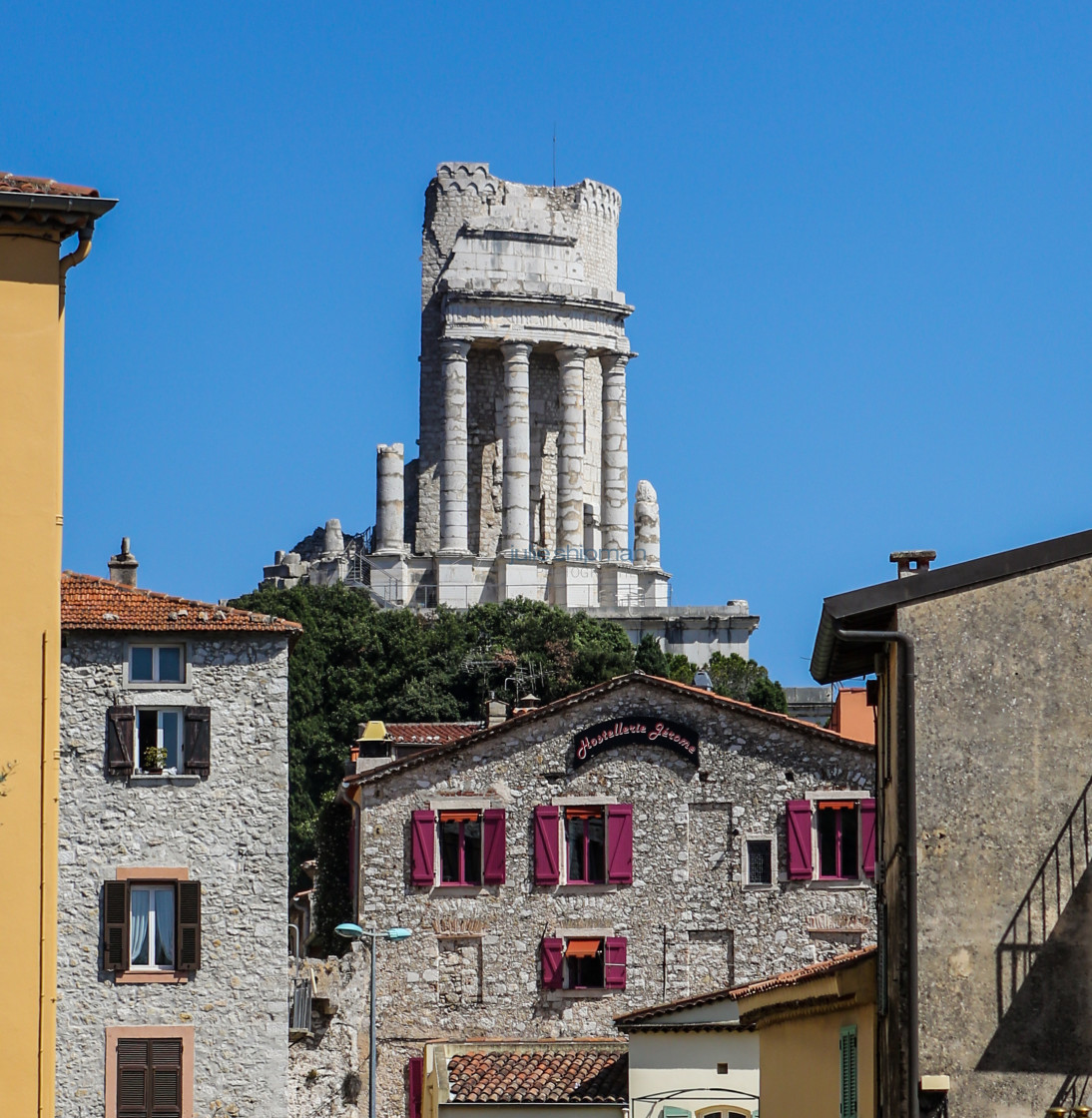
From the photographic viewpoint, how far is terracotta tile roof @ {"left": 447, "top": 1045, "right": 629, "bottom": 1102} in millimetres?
41156

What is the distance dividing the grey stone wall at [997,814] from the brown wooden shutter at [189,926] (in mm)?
23648

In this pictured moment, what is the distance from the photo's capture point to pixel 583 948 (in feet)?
164

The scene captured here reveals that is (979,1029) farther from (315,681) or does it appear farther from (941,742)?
(315,681)

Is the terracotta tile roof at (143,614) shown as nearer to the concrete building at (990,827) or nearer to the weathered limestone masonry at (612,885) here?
the weathered limestone masonry at (612,885)

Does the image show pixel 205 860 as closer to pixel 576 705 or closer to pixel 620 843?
pixel 576 705

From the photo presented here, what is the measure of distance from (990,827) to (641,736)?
28905mm

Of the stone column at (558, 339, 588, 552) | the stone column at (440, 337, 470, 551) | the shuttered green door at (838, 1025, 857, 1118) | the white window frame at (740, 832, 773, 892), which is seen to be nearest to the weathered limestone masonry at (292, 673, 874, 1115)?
the white window frame at (740, 832, 773, 892)

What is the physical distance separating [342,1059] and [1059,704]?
89.4ft

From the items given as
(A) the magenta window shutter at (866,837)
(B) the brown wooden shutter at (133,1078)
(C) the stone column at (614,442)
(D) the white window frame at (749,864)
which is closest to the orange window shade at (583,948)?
(D) the white window frame at (749,864)

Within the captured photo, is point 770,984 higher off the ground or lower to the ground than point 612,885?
lower

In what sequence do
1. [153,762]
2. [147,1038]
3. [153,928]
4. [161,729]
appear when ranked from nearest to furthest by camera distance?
[147,1038] → [153,928] → [153,762] → [161,729]

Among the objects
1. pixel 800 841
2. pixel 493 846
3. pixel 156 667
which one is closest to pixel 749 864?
→ pixel 800 841

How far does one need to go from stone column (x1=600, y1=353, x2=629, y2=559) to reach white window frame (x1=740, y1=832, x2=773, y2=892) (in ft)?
250

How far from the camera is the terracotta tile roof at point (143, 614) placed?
4525 cm
